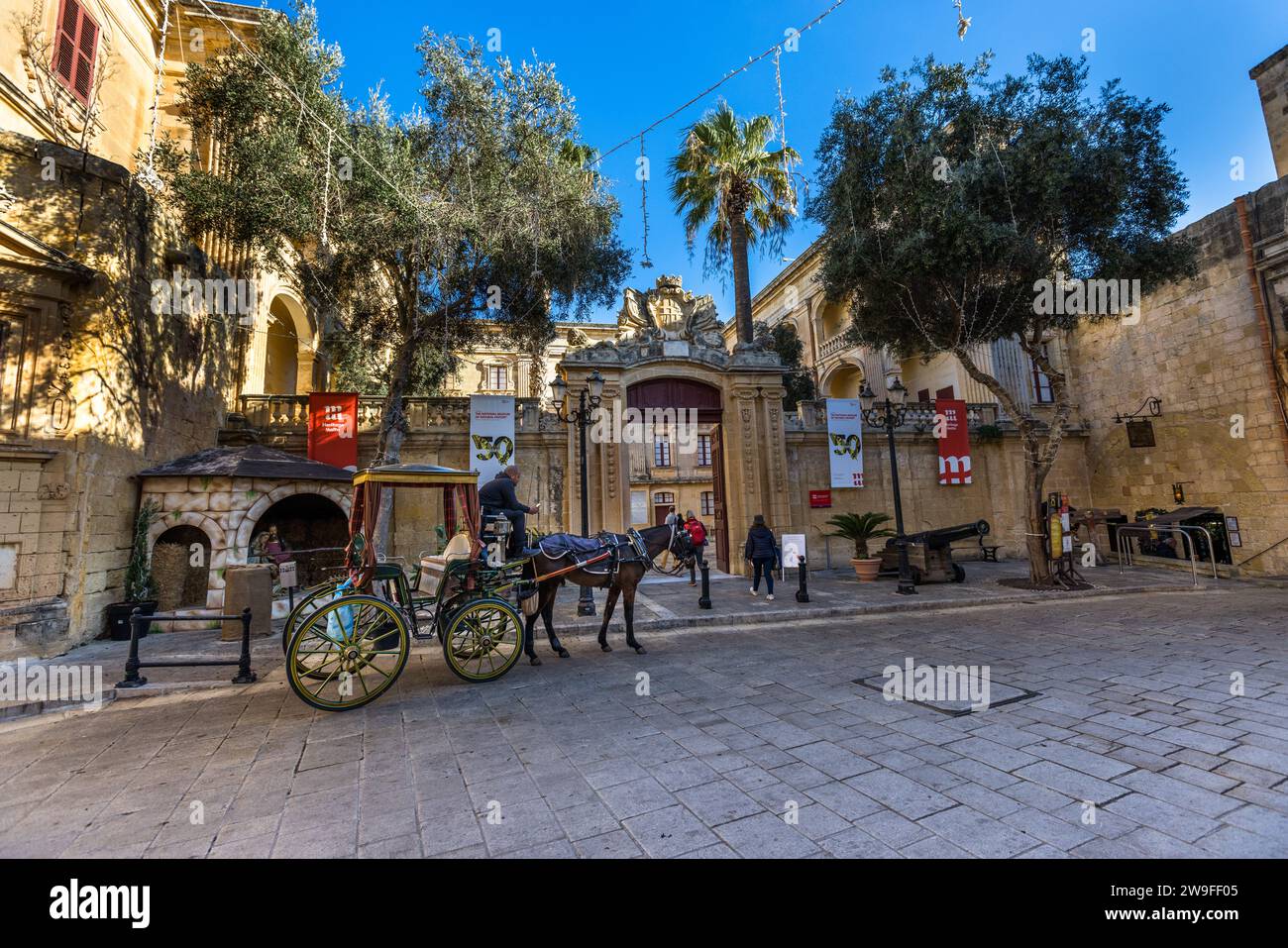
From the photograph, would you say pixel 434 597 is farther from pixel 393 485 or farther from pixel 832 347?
pixel 832 347

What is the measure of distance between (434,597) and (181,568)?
27.2ft

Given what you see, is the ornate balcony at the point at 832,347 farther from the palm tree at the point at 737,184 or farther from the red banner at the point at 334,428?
the red banner at the point at 334,428

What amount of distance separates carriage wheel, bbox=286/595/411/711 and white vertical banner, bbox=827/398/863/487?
47.5 feet

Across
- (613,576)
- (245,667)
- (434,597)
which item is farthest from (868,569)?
(245,667)

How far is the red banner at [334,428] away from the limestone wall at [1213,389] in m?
24.4

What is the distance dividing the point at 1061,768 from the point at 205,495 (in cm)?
1349

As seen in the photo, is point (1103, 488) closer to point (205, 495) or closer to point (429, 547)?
point (429, 547)

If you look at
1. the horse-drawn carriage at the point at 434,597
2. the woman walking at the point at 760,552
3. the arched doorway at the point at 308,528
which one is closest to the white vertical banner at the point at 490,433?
the arched doorway at the point at 308,528

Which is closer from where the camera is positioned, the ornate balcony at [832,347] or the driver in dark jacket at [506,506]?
the driver in dark jacket at [506,506]

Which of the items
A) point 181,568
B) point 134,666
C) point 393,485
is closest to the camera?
point 134,666

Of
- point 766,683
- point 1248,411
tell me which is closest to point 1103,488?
point 1248,411

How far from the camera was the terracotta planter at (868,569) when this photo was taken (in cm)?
1401

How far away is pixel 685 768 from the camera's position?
11.9 ft

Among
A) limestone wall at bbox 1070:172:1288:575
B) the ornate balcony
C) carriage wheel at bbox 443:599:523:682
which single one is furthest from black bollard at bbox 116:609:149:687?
the ornate balcony
